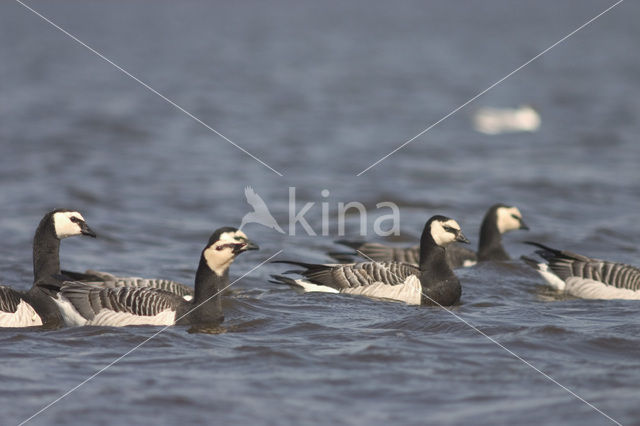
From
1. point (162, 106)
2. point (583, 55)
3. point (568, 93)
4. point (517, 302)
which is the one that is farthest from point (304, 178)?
point (583, 55)

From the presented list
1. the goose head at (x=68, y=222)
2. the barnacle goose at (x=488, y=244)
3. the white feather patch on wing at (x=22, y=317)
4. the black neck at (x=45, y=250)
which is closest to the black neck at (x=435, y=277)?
the barnacle goose at (x=488, y=244)

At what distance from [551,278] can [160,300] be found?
5.97 metres

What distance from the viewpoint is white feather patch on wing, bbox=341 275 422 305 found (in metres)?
12.5

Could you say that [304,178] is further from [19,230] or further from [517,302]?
[517,302]

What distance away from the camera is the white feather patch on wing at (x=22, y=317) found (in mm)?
10683

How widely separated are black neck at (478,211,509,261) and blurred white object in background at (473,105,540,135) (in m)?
15.1

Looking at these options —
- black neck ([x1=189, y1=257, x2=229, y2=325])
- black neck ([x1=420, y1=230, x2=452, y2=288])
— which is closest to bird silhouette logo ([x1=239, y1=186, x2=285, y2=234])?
black neck ([x1=420, y1=230, x2=452, y2=288])

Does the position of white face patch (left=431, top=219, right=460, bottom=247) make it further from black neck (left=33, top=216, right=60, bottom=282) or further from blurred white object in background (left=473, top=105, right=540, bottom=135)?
blurred white object in background (left=473, top=105, right=540, bottom=135)

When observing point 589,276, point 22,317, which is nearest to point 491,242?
point 589,276

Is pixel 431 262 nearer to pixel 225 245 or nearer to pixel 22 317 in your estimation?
pixel 225 245

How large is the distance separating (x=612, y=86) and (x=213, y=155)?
2239cm

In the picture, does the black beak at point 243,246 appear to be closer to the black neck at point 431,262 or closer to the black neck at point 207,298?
the black neck at point 207,298

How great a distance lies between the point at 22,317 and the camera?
10.8m

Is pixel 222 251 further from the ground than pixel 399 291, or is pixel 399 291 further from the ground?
pixel 222 251
